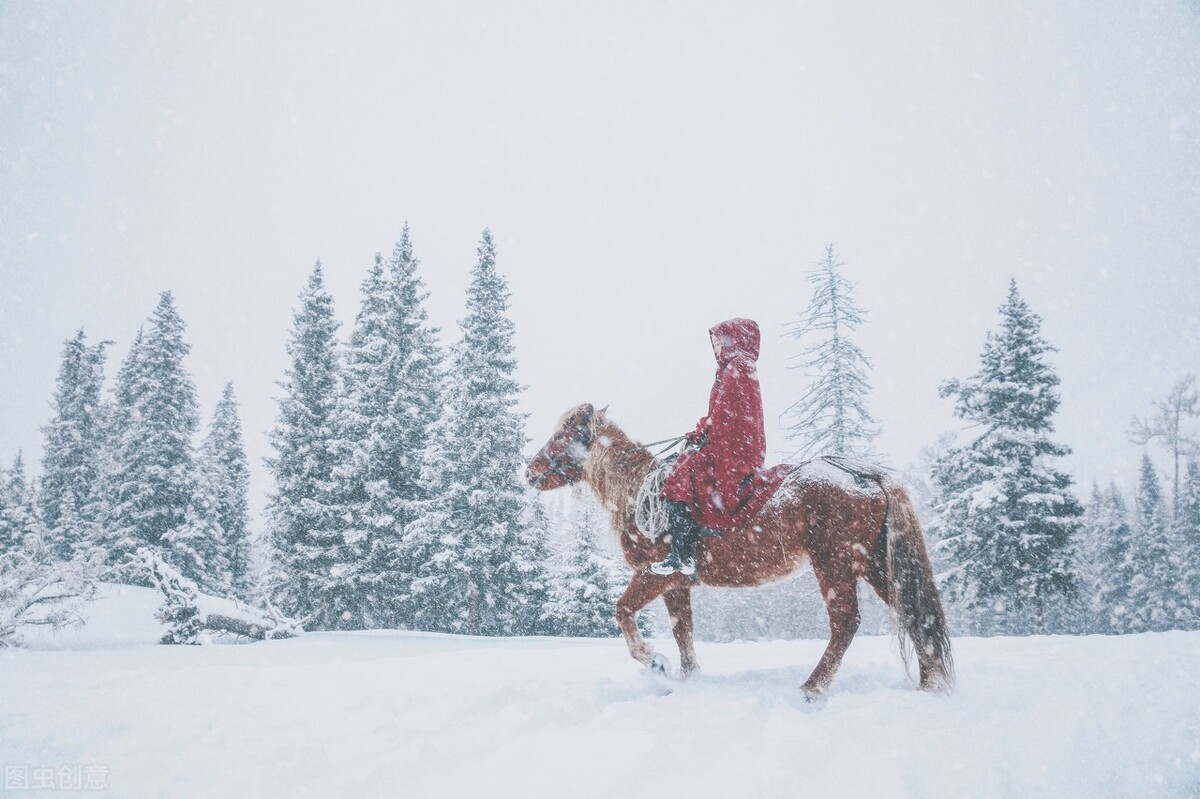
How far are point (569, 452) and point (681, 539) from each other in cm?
143

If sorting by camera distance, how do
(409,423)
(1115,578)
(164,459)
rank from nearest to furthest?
(409,423) → (164,459) → (1115,578)

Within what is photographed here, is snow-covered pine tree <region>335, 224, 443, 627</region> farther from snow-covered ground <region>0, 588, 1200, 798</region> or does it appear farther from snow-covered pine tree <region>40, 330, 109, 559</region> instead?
snow-covered pine tree <region>40, 330, 109, 559</region>

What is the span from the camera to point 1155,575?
26953 mm

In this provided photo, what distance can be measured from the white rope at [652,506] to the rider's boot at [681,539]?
0.23ft

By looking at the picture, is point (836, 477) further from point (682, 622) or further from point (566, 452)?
point (566, 452)

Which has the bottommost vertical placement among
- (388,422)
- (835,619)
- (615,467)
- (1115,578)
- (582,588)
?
(1115,578)

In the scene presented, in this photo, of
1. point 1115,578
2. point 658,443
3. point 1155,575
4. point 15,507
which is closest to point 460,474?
point 658,443

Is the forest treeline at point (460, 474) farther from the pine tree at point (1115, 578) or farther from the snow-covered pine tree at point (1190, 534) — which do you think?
the snow-covered pine tree at point (1190, 534)

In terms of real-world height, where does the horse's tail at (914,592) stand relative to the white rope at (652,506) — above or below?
below

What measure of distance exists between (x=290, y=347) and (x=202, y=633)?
13.0m

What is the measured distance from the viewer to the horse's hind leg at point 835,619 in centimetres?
378

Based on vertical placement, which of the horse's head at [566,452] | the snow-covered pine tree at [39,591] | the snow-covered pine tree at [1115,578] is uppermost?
the horse's head at [566,452]

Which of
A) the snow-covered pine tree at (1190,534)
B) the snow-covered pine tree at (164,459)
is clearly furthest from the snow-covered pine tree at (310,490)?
the snow-covered pine tree at (1190,534)

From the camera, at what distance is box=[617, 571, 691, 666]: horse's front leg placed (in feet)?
14.7
